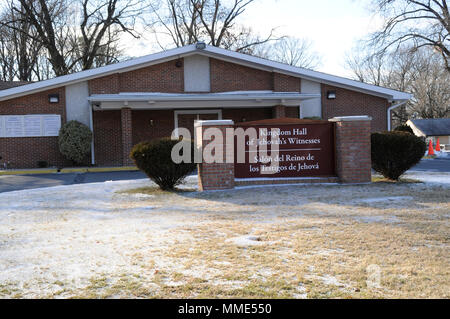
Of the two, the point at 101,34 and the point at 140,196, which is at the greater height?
the point at 101,34

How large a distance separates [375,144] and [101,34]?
29.9 meters

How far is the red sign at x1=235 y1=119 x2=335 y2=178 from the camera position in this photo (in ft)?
36.3

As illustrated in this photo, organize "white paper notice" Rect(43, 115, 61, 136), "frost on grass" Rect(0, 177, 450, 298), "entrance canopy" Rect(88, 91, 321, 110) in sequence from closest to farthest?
"frost on grass" Rect(0, 177, 450, 298) < "entrance canopy" Rect(88, 91, 321, 110) < "white paper notice" Rect(43, 115, 61, 136)

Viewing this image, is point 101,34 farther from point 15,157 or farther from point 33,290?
point 33,290

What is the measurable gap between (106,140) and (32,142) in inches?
119

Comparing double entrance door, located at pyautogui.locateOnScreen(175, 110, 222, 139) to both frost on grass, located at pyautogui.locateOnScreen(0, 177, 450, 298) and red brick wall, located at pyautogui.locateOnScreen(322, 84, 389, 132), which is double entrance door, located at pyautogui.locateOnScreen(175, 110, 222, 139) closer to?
red brick wall, located at pyautogui.locateOnScreen(322, 84, 389, 132)

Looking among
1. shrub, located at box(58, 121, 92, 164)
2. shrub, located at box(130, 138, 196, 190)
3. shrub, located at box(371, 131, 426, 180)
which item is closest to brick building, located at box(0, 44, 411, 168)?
shrub, located at box(58, 121, 92, 164)

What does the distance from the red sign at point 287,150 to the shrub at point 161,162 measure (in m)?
1.33

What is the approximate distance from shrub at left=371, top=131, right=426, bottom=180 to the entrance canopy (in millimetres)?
8666

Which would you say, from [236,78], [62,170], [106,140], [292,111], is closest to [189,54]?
[236,78]

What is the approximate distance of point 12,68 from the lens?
4119 centimetres

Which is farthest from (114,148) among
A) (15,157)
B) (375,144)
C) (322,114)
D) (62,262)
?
(62,262)

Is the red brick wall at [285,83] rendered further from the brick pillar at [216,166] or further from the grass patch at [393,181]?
the brick pillar at [216,166]

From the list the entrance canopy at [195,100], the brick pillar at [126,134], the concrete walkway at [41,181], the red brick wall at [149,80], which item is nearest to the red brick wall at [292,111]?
the entrance canopy at [195,100]
